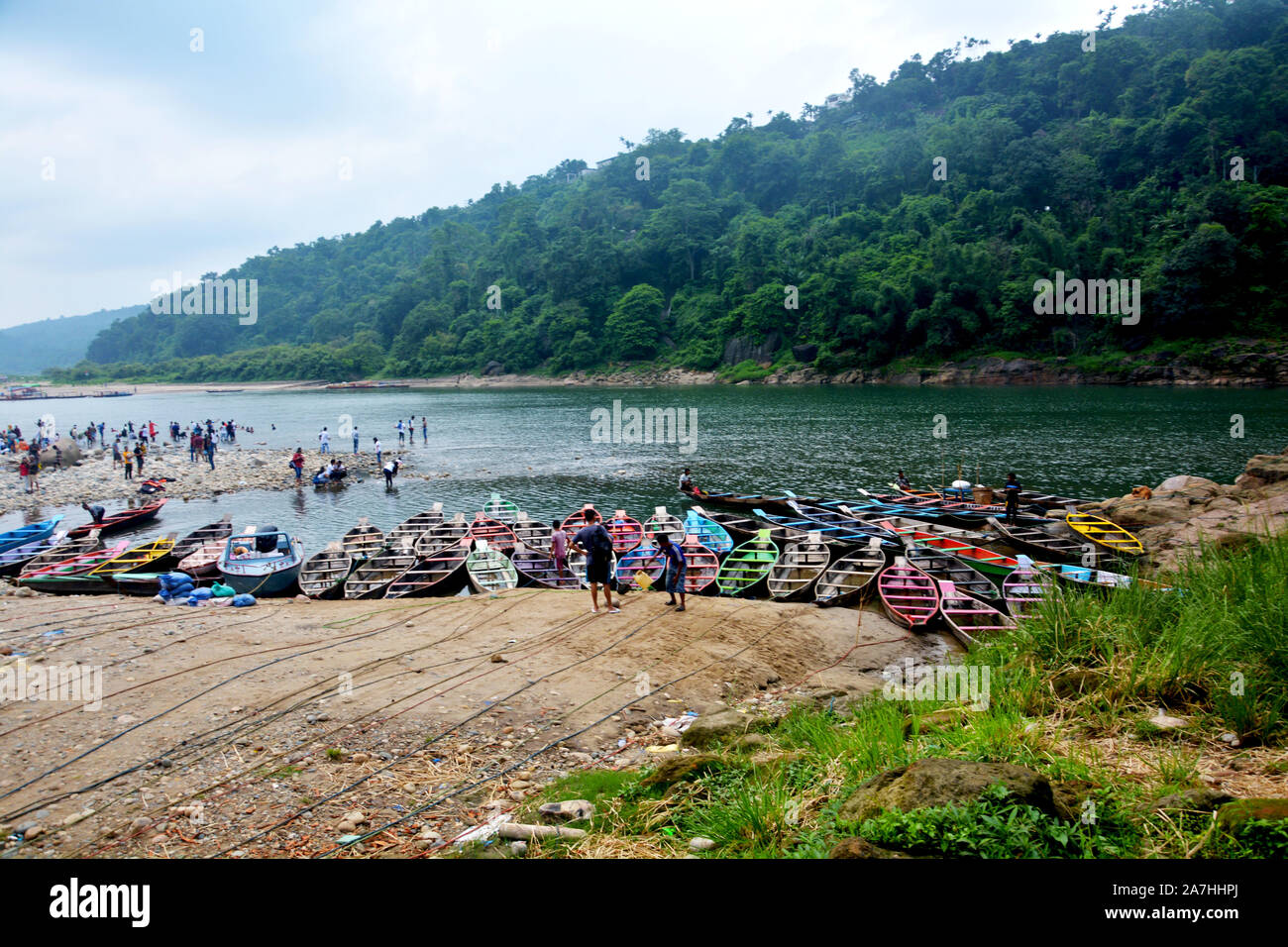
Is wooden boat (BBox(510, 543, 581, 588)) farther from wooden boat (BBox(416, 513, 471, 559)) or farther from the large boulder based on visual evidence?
the large boulder

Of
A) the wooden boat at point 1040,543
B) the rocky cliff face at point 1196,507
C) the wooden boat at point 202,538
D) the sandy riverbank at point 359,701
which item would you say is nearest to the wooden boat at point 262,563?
the wooden boat at point 202,538

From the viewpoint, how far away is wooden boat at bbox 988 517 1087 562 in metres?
20.2

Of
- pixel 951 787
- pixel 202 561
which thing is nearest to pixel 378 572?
pixel 202 561

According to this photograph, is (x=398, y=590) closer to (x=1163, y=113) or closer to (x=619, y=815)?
(x=619, y=815)

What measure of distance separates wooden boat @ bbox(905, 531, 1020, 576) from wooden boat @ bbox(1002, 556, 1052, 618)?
491mm

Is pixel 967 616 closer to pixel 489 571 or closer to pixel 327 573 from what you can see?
pixel 489 571

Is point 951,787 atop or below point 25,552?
atop

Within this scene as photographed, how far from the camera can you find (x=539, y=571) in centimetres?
1927

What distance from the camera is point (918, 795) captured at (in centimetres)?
489

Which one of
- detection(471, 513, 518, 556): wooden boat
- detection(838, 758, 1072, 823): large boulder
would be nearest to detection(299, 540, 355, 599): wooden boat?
detection(471, 513, 518, 556): wooden boat

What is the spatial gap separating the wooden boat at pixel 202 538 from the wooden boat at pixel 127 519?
3.93 m

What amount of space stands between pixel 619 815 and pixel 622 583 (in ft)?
41.2

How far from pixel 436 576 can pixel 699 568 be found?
22.8 feet

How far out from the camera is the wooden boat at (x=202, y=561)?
20.2 meters
